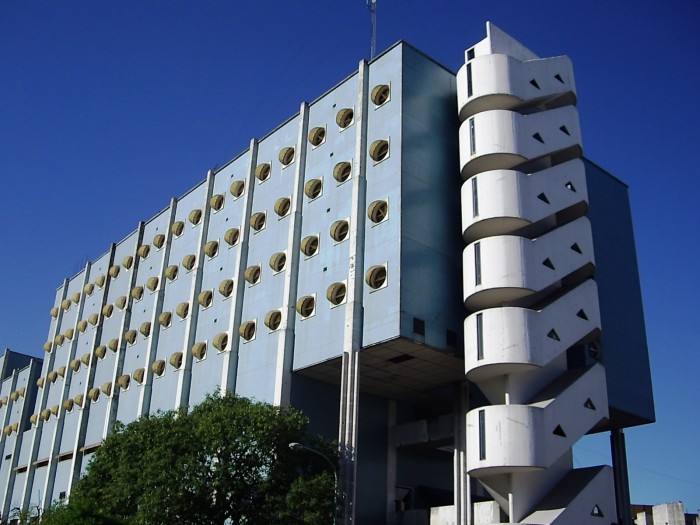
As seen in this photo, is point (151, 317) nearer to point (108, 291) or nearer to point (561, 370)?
point (108, 291)

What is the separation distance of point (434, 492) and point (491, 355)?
50.2ft

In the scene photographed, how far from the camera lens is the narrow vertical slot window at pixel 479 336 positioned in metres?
37.8

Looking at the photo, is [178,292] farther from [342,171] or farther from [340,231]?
[342,171]

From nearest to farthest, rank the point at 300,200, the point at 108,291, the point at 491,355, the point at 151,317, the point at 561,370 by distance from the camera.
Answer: the point at 491,355, the point at 561,370, the point at 300,200, the point at 151,317, the point at 108,291

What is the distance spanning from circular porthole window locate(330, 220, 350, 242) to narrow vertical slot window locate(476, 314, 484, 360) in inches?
380

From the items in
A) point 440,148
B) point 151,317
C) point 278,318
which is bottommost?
point 278,318

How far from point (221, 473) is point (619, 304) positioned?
90.7 ft

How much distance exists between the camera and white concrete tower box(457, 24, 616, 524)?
119 ft

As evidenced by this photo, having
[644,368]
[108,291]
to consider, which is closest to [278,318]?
[644,368]

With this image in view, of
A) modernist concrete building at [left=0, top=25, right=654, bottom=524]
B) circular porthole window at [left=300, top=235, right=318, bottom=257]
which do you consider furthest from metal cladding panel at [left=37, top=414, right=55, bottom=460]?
circular porthole window at [left=300, top=235, right=318, bottom=257]

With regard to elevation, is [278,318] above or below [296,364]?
above

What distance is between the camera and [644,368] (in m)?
49.4

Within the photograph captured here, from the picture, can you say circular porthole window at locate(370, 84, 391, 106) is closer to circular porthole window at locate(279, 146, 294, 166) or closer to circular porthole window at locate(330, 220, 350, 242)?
circular porthole window at locate(330, 220, 350, 242)

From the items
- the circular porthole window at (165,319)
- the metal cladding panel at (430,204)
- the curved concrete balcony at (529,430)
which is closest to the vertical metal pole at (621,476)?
the curved concrete balcony at (529,430)
